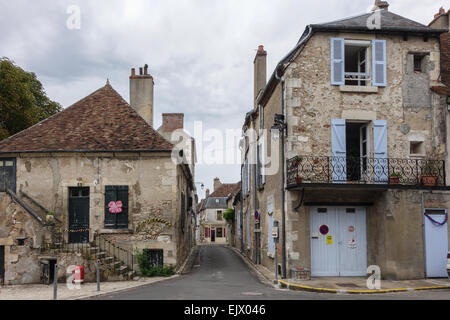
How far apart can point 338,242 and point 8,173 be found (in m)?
11.5

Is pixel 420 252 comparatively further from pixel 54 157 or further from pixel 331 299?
pixel 54 157

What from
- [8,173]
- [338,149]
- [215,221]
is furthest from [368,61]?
[215,221]

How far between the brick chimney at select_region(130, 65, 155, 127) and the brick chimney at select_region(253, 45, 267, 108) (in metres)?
4.93

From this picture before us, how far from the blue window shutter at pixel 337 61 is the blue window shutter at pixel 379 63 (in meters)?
0.96

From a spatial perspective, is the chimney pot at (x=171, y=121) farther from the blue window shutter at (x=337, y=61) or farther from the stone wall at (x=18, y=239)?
the blue window shutter at (x=337, y=61)

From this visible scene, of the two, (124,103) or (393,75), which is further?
(124,103)

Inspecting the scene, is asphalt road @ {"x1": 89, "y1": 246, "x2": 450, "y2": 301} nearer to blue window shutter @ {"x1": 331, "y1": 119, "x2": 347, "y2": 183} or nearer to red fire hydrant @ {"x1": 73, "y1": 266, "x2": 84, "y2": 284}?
red fire hydrant @ {"x1": 73, "y1": 266, "x2": 84, "y2": 284}

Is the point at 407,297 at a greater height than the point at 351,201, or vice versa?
the point at 351,201

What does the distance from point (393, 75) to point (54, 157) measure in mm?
11673

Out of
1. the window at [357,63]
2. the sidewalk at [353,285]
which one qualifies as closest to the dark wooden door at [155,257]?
the sidewalk at [353,285]

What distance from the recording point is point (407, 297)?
10336mm

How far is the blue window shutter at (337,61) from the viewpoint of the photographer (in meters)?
14.0

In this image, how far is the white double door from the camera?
45.2ft
